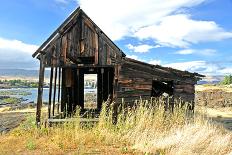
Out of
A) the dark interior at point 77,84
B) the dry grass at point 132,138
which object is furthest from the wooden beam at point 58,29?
the dark interior at point 77,84

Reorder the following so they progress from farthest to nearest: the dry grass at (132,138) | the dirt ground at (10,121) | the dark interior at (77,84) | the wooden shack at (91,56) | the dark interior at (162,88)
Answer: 1. the dark interior at (77,84)
2. the dark interior at (162,88)
3. the dirt ground at (10,121)
4. the wooden shack at (91,56)
5. the dry grass at (132,138)

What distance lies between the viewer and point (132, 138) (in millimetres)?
12023

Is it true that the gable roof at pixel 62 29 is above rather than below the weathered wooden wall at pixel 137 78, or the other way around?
above

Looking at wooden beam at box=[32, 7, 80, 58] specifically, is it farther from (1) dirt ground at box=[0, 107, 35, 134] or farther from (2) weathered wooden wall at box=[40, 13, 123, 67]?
(1) dirt ground at box=[0, 107, 35, 134]

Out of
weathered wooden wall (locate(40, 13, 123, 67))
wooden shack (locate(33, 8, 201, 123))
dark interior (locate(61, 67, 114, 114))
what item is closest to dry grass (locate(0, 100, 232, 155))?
wooden shack (locate(33, 8, 201, 123))

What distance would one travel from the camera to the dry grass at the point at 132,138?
10.8 m

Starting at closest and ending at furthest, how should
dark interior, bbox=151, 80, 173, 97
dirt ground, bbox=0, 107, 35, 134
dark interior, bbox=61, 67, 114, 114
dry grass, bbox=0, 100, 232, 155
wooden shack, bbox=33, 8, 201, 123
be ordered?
dry grass, bbox=0, 100, 232, 155 < wooden shack, bbox=33, 8, 201, 123 < dirt ground, bbox=0, 107, 35, 134 < dark interior, bbox=151, 80, 173, 97 < dark interior, bbox=61, 67, 114, 114

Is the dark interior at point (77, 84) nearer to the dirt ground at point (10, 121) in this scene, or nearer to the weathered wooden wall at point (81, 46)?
the dirt ground at point (10, 121)

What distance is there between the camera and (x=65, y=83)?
1983 centimetres

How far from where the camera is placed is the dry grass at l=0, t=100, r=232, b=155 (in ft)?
35.5

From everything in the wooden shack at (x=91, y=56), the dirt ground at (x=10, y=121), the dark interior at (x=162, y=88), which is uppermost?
the wooden shack at (x=91, y=56)

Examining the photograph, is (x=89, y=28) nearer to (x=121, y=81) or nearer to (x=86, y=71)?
(x=121, y=81)

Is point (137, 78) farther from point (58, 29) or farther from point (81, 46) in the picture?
point (58, 29)

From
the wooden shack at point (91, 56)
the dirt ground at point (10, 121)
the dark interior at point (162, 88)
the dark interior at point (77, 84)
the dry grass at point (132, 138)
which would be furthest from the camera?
the dark interior at point (77, 84)
